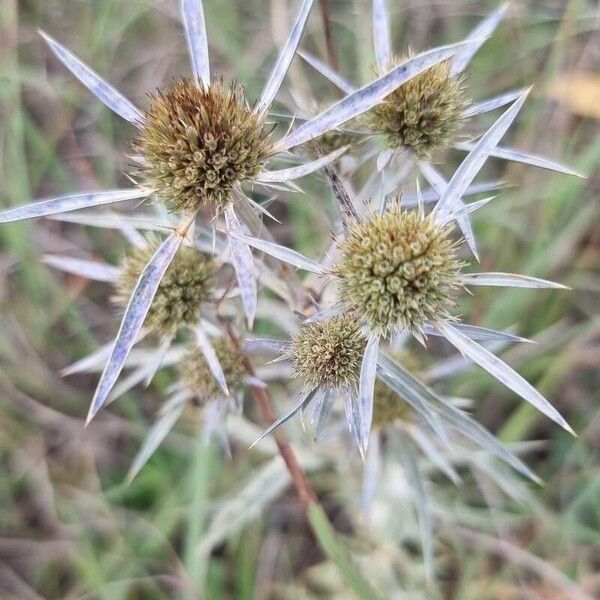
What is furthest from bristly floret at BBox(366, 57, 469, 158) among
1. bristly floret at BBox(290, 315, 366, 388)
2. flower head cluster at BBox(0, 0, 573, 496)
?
bristly floret at BBox(290, 315, 366, 388)

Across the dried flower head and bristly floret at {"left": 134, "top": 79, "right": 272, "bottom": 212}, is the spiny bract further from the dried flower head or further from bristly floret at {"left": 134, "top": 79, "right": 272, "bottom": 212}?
bristly floret at {"left": 134, "top": 79, "right": 272, "bottom": 212}

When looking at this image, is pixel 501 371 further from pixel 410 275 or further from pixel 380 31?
pixel 380 31

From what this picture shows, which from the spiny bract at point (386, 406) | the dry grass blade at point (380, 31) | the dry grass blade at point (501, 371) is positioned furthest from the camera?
the spiny bract at point (386, 406)

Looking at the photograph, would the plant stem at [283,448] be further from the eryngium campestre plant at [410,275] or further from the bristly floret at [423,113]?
the bristly floret at [423,113]

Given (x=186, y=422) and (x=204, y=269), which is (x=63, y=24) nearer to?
(x=186, y=422)

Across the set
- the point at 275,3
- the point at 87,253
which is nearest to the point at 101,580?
the point at 87,253

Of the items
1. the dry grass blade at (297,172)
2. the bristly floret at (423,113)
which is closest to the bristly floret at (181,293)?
the dry grass blade at (297,172)

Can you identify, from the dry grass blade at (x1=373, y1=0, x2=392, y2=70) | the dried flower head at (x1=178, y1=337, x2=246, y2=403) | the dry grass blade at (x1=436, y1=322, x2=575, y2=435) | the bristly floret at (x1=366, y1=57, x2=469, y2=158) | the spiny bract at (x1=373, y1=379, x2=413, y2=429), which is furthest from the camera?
the spiny bract at (x1=373, y1=379, x2=413, y2=429)
